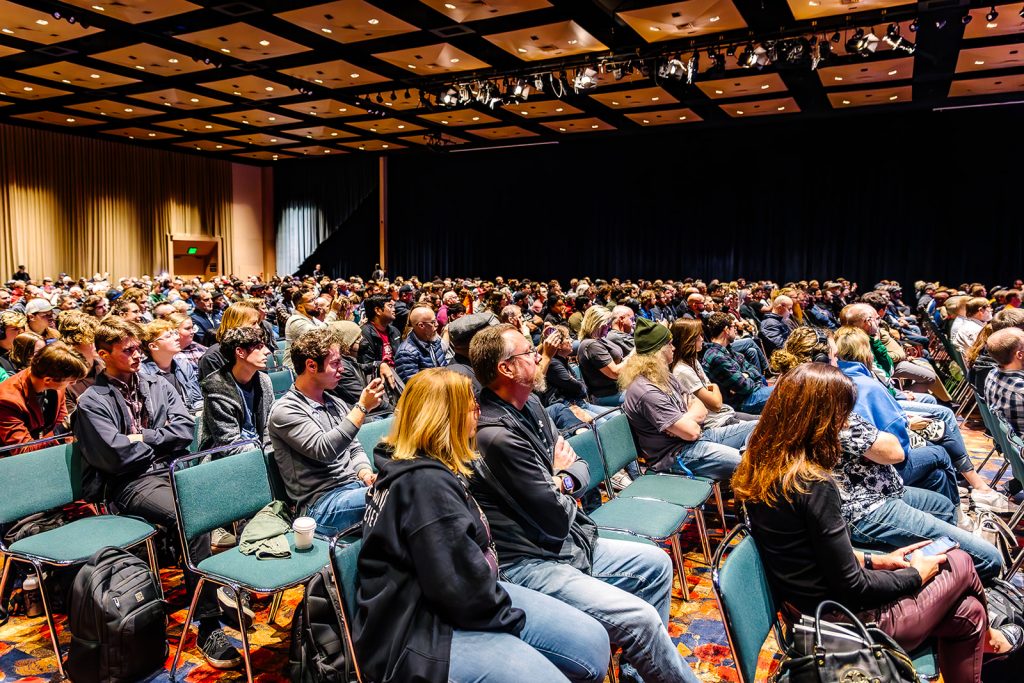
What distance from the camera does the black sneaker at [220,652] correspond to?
2.96m

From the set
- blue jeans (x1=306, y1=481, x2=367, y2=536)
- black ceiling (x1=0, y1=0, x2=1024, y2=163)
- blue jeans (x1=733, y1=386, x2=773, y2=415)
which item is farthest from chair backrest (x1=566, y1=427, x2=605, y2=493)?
black ceiling (x1=0, y1=0, x2=1024, y2=163)

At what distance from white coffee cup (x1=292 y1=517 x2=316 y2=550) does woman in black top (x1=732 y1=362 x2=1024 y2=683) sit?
1.70m

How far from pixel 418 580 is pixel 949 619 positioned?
5.68ft

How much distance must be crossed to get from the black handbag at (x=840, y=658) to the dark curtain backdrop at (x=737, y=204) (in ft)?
55.6

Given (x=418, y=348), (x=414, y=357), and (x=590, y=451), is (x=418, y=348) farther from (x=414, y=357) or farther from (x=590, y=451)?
(x=590, y=451)

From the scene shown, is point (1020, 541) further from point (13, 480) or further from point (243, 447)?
point (13, 480)

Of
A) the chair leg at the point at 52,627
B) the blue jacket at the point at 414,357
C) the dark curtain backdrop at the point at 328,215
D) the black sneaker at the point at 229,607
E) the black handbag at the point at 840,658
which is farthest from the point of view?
the dark curtain backdrop at the point at 328,215

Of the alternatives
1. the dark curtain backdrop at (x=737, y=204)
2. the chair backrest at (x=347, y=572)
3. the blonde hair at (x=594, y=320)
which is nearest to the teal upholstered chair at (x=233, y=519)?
the chair backrest at (x=347, y=572)

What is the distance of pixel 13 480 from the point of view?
3043mm

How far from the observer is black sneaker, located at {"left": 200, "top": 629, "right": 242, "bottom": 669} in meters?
2.96

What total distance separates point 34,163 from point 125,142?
8.72 ft

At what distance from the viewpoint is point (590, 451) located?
3.63 meters

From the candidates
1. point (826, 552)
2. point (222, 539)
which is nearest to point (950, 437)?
point (826, 552)

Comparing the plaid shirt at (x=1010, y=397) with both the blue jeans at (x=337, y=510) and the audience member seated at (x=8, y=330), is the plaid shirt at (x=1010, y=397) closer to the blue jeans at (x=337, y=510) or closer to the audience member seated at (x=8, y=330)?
the blue jeans at (x=337, y=510)
